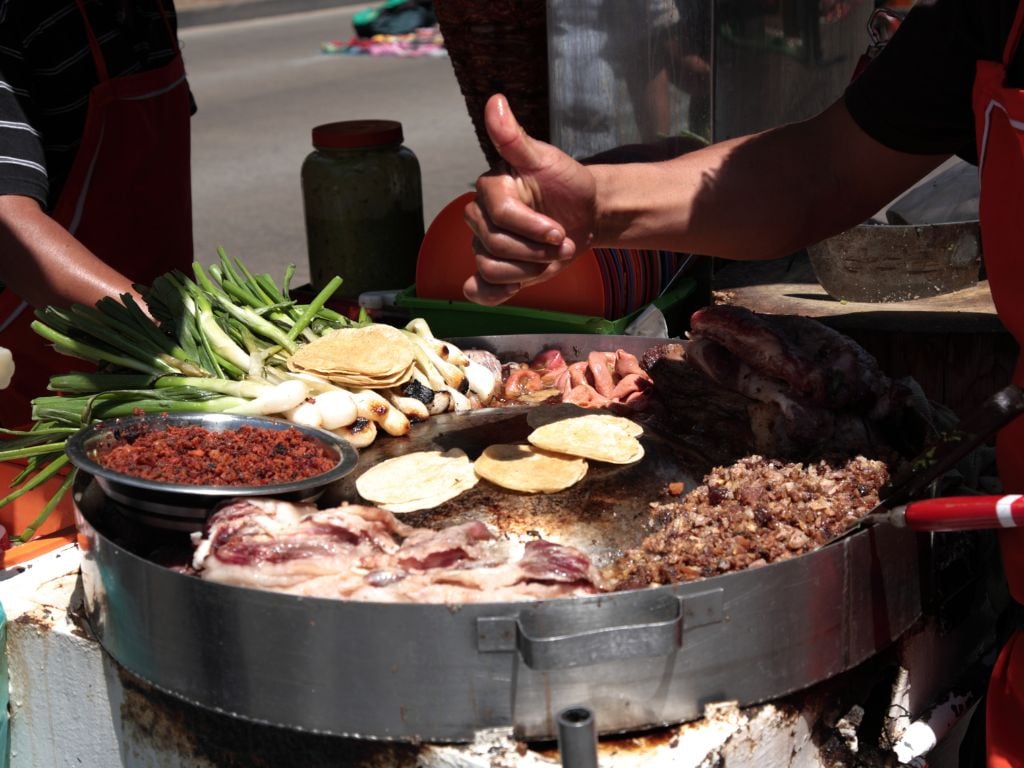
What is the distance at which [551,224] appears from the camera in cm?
235

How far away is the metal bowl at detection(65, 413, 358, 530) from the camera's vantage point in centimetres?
224

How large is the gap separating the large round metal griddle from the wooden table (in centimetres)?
175

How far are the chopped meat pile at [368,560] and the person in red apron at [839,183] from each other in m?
0.55

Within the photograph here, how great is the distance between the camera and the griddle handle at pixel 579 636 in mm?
1840

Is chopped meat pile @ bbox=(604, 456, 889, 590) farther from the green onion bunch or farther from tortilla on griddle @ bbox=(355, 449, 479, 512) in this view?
the green onion bunch

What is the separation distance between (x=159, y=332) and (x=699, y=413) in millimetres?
1380

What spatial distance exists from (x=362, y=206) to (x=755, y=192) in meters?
1.99

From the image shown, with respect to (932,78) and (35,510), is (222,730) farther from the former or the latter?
(932,78)

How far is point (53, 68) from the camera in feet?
11.5

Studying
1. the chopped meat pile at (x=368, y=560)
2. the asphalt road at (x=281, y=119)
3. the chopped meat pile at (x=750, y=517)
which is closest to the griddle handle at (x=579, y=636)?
the chopped meat pile at (x=368, y=560)

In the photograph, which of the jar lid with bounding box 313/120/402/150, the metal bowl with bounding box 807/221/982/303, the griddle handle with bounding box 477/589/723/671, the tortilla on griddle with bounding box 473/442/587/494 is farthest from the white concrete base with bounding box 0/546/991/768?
the jar lid with bounding box 313/120/402/150

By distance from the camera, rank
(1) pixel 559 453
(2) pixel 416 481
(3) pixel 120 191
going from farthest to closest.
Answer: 1. (3) pixel 120 191
2. (1) pixel 559 453
3. (2) pixel 416 481

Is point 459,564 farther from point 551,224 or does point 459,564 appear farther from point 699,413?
point 699,413

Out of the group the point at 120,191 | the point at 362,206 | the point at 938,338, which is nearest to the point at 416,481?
the point at 120,191
